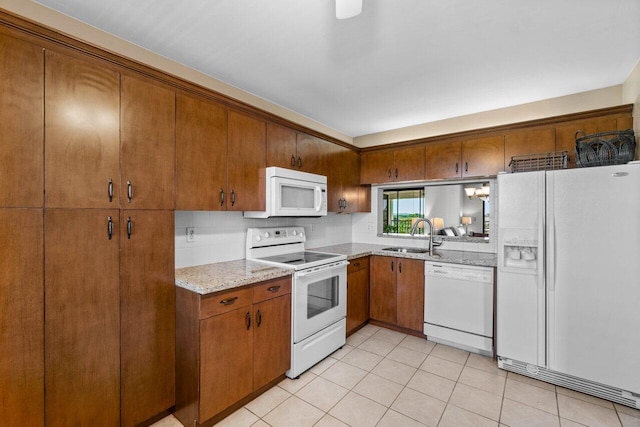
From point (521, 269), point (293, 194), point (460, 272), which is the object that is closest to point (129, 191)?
point (293, 194)

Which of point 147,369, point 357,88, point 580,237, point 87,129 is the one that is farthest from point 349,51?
point 147,369

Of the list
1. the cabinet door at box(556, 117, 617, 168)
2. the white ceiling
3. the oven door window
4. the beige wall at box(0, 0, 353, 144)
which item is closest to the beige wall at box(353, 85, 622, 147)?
the white ceiling

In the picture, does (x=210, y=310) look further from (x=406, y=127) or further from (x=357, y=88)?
(x=406, y=127)

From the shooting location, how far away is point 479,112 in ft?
10.8

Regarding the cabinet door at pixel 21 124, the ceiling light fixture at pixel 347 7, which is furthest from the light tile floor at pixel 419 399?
Answer: the ceiling light fixture at pixel 347 7

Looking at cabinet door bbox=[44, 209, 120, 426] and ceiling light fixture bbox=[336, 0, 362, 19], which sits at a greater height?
ceiling light fixture bbox=[336, 0, 362, 19]

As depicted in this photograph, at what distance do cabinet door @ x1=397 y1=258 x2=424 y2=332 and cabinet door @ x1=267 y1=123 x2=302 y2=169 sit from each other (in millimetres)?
1687

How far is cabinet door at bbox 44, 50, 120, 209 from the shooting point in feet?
4.81

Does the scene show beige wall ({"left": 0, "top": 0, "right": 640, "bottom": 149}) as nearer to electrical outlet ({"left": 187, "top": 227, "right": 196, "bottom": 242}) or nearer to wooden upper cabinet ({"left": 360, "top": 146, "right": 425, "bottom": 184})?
wooden upper cabinet ({"left": 360, "top": 146, "right": 425, "bottom": 184})

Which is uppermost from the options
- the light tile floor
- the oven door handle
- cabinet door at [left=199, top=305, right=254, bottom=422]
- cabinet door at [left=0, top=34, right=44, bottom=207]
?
cabinet door at [left=0, top=34, right=44, bottom=207]

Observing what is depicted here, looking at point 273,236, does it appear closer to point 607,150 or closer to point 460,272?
point 460,272

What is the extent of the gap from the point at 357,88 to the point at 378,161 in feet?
4.47

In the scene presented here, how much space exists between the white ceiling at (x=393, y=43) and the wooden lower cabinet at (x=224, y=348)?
173 cm

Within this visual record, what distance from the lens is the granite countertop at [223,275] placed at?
1.84m
